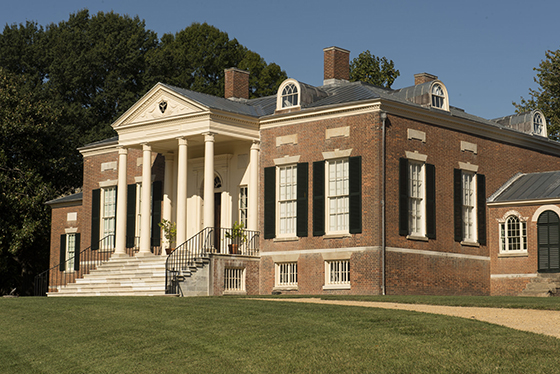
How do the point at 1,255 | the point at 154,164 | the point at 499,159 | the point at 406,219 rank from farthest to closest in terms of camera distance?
the point at 1,255, the point at 154,164, the point at 499,159, the point at 406,219

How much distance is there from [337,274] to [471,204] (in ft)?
20.6

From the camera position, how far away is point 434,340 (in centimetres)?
1261

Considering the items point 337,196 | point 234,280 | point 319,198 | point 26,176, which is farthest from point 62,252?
point 337,196

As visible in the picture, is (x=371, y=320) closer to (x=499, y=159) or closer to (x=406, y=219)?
(x=406, y=219)

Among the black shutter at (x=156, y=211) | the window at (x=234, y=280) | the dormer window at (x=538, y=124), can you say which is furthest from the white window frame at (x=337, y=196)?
the dormer window at (x=538, y=124)

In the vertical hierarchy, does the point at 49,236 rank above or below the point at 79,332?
above

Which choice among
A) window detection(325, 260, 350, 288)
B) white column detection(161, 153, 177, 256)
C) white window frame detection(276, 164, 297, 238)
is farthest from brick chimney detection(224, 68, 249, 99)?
window detection(325, 260, 350, 288)

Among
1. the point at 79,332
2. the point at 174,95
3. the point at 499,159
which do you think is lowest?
the point at 79,332

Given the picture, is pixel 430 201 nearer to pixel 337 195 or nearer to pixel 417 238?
pixel 417 238

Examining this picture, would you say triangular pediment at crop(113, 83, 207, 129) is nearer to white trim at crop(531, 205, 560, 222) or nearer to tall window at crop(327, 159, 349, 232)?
tall window at crop(327, 159, 349, 232)

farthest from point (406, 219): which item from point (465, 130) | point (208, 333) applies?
point (208, 333)

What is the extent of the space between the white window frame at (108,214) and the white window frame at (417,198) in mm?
13743

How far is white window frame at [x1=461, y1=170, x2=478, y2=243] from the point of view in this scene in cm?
3005

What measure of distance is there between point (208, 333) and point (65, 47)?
1580 inches
